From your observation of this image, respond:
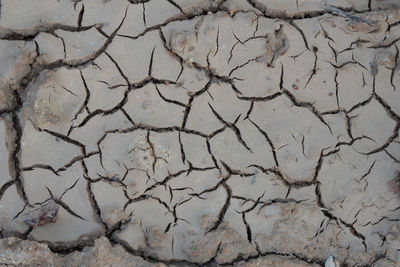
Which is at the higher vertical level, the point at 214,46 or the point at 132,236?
the point at 214,46

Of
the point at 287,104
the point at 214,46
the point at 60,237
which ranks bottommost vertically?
the point at 60,237

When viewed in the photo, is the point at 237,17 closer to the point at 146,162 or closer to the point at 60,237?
the point at 146,162

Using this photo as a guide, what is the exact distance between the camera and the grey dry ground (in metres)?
3.47

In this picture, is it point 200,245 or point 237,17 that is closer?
point 200,245

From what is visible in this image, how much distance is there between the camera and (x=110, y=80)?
3609mm

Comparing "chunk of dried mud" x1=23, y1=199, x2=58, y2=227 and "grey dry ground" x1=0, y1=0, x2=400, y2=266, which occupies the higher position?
"grey dry ground" x1=0, y1=0, x2=400, y2=266

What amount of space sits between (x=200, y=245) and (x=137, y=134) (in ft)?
2.73

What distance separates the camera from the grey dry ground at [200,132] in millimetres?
3467

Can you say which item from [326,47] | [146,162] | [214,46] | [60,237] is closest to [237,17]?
[214,46]

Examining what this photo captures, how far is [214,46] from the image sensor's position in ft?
11.9

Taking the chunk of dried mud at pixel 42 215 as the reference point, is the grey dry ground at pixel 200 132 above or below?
above

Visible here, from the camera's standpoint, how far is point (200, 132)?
357 cm

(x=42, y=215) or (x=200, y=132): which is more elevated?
(x=200, y=132)

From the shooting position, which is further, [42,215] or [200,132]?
[200,132]
